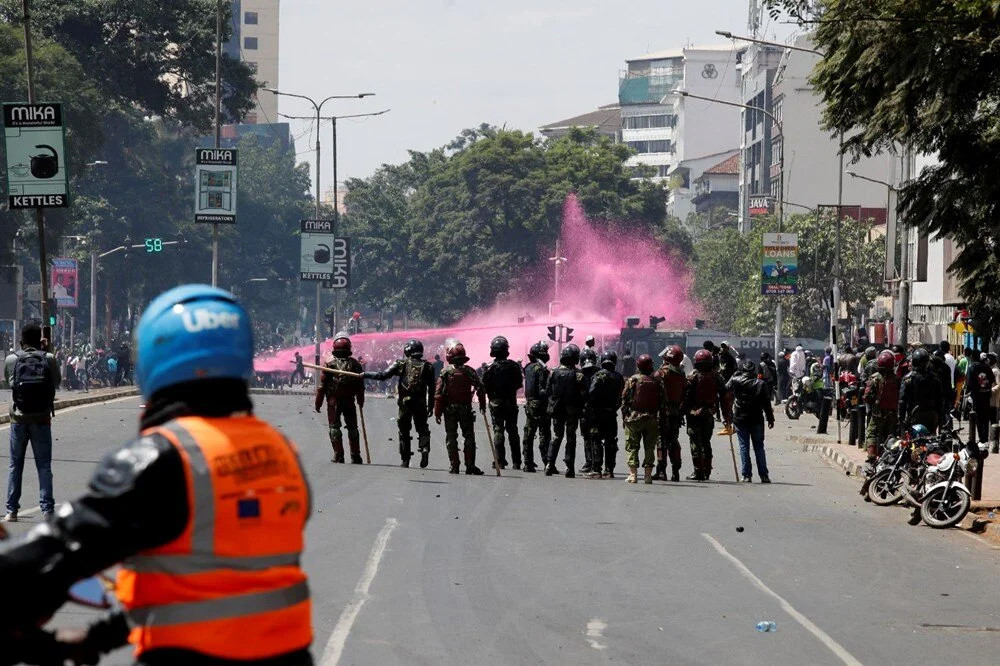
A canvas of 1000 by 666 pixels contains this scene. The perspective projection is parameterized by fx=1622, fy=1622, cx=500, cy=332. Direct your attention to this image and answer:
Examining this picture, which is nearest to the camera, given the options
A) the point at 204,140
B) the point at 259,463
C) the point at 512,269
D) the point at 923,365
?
the point at 259,463

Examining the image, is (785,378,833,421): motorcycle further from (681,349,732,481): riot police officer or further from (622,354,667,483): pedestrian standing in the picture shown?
(622,354,667,483): pedestrian standing

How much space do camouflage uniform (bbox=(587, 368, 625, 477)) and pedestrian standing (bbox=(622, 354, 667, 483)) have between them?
1.16 ft

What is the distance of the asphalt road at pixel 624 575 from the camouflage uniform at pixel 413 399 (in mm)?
1226

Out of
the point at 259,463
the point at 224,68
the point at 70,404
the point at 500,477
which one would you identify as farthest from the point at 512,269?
the point at 259,463

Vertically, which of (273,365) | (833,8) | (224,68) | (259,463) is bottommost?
(273,365)

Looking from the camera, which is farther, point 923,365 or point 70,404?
point 70,404

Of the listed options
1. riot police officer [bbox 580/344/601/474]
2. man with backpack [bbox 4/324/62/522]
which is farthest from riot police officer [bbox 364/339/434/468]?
man with backpack [bbox 4/324/62/522]

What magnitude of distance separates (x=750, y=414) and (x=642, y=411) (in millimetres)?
1709

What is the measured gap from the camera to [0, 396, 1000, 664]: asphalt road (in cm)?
921

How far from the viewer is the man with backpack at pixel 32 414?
14.0 m

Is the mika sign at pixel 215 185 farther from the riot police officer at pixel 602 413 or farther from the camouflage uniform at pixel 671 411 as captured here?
the camouflage uniform at pixel 671 411

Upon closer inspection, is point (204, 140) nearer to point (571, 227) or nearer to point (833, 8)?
point (571, 227)

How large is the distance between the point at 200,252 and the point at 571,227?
1986 centimetres

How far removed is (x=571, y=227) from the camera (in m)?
88.0
